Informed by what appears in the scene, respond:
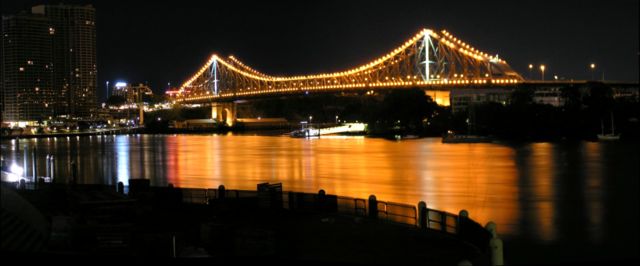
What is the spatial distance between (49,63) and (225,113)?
22802 mm

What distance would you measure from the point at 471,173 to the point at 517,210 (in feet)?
38.6

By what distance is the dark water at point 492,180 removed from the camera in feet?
41.7

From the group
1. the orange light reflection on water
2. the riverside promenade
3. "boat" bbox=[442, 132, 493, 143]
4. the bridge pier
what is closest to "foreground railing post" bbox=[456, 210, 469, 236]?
the riverside promenade

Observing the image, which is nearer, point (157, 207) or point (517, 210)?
point (157, 207)

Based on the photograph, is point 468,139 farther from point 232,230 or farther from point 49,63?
point 49,63

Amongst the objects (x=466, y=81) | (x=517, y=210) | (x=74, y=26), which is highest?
(x=74, y=26)

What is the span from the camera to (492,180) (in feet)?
83.1

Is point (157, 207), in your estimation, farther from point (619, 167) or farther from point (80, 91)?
point (80, 91)

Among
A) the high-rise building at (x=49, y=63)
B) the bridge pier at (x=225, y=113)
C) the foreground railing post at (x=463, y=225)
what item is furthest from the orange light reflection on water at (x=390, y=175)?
the bridge pier at (x=225, y=113)

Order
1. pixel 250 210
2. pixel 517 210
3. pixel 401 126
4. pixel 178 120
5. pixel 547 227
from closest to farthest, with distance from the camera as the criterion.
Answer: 1. pixel 250 210
2. pixel 547 227
3. pixel 517 210
4. pixel 401 126
5. pixel 178 120

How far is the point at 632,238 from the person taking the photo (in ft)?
40.0

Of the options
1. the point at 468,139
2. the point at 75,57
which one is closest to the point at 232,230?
the point at 468,139

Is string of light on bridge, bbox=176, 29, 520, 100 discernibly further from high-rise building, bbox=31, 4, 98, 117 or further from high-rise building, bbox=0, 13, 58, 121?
high-rise building, bbox=31, 4, 98, 117

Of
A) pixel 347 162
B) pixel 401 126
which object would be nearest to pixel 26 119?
pixel 401 126
